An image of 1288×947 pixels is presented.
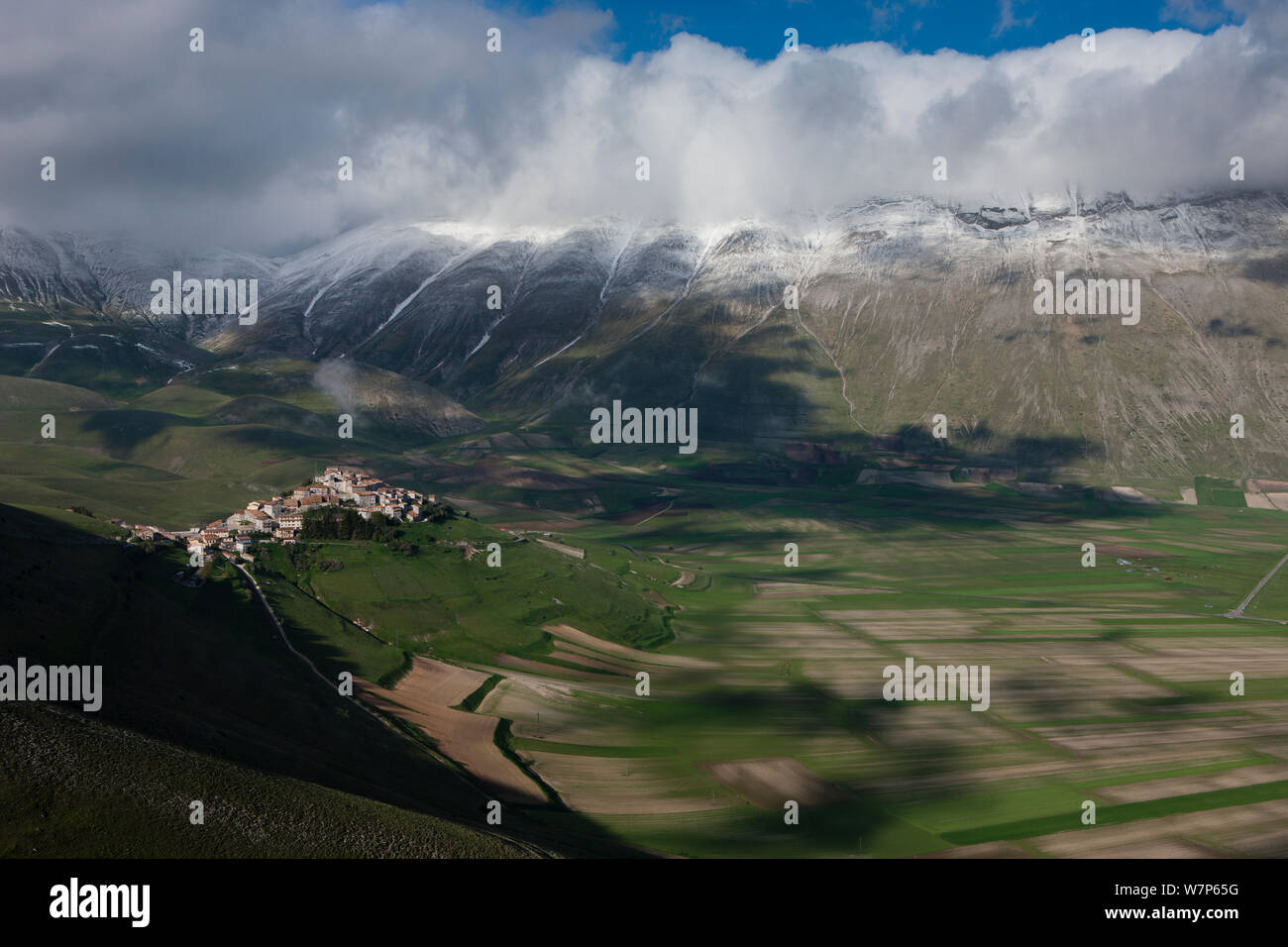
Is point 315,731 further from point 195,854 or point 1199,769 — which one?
point 1199,769

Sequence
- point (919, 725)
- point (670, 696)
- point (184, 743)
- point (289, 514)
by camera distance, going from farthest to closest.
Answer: point (289, 514), point (670, 696), point (919, 725), point (184, 743)

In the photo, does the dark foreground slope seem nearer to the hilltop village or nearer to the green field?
the green field

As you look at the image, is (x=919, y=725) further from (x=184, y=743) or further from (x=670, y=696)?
(x=184, y=743)

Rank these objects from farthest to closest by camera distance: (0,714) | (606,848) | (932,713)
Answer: (932,713)
(606,848)
(0,714)

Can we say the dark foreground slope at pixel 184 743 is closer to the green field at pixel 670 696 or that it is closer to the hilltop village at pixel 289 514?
the green field at pixel 670 696

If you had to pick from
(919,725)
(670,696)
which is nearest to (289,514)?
(670,696)

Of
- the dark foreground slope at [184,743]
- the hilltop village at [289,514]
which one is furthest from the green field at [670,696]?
the hilltop village at [289,514]

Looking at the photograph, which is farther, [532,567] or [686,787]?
[532,567]

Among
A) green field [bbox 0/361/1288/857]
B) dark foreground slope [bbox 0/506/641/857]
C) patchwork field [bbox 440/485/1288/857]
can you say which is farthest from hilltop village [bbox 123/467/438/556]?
patchwork field [bbox 440/485/1288/857]
